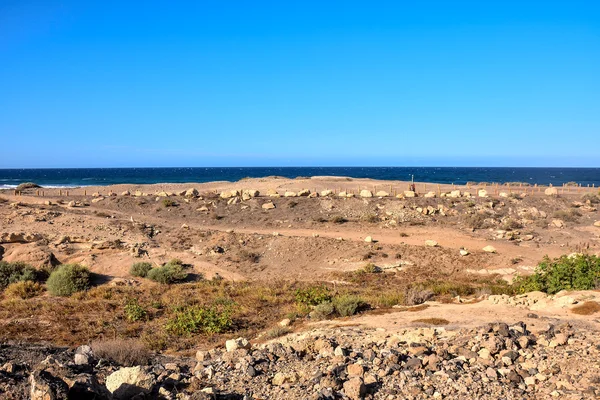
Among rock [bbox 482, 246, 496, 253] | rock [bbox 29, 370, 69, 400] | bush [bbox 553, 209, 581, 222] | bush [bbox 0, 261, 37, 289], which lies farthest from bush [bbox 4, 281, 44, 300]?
bush [bbox 553, 209, 581, 222]

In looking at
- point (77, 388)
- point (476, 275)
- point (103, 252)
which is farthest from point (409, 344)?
point (103, 252)

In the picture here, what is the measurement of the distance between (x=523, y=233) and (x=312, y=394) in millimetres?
26641

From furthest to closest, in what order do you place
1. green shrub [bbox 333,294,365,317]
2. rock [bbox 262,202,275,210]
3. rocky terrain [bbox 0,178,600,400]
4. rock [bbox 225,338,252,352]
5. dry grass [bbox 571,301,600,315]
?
rock [bbox 262,202,275,210] < green shrub [bbox 333,294,365,317] < dry grass [bbox 571,301,600,315] < rock [bbox 225,338,252,352] < rocky terrain [bbox 0,178,600,400]

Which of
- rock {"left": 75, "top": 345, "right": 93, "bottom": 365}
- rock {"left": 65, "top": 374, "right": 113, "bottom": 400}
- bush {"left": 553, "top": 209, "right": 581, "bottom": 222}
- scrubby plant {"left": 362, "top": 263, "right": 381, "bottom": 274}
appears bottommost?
scrubby plant {"left": 362, "top": 263, "right": 381, "bottom": 274}

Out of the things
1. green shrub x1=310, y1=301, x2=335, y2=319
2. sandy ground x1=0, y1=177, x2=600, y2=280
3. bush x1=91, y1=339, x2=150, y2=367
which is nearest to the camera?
bush x1=91, y1=339, x2=150, y2=367

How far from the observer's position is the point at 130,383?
7.11 metres

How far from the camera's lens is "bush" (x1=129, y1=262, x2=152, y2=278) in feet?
70.6

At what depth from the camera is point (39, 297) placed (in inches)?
706

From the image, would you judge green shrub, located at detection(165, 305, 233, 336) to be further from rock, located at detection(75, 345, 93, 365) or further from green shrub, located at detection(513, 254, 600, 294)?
green shrub, located at detection(513, 254, 600, 294)

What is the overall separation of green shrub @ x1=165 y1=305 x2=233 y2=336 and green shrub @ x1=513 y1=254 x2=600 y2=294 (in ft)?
32.1

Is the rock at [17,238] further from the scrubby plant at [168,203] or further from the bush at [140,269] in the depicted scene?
the scrubby plant at [168,203]

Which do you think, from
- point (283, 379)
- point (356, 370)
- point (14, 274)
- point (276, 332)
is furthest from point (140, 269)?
point (356, 370)

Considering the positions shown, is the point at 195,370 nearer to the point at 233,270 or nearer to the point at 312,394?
the point at 312,394

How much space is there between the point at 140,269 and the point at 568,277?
1696cm
